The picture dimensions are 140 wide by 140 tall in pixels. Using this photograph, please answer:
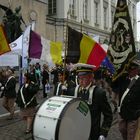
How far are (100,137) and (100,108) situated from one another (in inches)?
18.2

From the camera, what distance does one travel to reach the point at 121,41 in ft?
26.0

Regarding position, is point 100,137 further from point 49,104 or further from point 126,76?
point 126,76

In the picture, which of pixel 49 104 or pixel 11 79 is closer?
pixel 49 104

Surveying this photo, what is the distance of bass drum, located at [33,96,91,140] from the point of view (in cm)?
477

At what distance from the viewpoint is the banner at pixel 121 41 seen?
7.77 metres

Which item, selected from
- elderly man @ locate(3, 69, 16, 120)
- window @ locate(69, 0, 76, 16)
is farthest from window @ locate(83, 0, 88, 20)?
elderly man @ locate(3, 69, 16, 120)

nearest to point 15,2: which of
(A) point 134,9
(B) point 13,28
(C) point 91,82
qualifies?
(B) point 13,28

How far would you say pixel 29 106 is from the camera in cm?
1120

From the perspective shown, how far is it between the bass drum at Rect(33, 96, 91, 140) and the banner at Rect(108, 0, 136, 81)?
2741 mm

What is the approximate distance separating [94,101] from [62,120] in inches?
34.9

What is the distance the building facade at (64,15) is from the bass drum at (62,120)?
19194mm

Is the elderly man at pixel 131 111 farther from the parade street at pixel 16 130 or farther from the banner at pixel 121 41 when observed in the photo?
the parade street at pixel 16 130

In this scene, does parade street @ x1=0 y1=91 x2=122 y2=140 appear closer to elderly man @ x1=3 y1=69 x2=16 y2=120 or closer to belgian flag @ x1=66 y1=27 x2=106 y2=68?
elderly man @ x1=3 y1=69 x2=16 y2=120

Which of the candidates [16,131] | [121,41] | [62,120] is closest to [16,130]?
[16,131]
